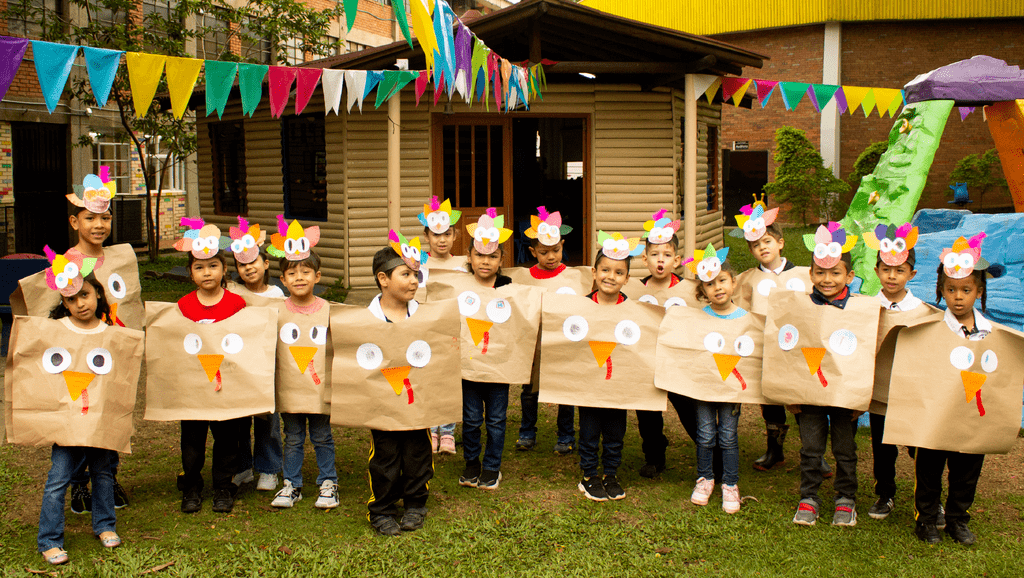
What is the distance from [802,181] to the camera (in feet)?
71.1

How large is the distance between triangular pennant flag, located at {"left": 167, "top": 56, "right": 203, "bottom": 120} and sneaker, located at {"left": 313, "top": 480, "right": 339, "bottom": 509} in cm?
237

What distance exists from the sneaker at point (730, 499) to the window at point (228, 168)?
1038cm

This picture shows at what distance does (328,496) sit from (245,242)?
1.39m

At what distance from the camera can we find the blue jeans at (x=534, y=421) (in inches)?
208

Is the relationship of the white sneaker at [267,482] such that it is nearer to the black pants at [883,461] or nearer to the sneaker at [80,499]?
the sneaker at [80,499]

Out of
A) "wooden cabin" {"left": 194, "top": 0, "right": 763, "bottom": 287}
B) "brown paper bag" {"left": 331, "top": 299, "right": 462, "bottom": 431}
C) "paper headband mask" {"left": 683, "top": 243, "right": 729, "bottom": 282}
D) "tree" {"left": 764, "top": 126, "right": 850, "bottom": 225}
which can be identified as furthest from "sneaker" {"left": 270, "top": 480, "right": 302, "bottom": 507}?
"tree" {"left": 764, "top": 126, "right": 850, "bottom": 225}

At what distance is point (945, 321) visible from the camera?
379 cm

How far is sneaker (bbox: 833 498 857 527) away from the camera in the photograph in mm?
4086

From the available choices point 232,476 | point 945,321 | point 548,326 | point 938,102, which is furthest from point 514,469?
point 938,102

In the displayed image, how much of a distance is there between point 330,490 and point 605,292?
1757mm

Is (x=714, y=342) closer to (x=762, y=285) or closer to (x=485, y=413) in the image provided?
(x=762, y=285)

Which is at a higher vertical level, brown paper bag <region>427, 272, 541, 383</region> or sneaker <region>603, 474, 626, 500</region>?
brown paper bag <region>427, 272, 541, 383</region>

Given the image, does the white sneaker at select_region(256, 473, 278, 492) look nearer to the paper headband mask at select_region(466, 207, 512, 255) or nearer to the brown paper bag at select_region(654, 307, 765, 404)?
the paper headband mask at select_region(466, 207, 512, 255)

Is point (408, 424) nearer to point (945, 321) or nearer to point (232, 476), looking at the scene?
point (232, 476)
